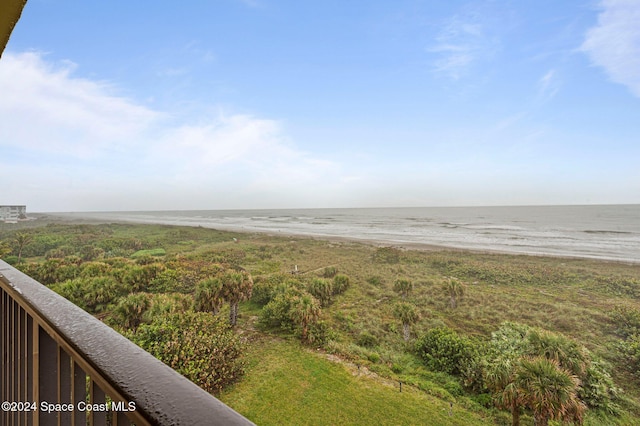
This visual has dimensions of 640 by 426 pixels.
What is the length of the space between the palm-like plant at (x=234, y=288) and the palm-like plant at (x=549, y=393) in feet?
31.2

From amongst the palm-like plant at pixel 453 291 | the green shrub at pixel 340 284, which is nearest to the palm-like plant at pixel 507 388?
the palm-like plant at pixel 453 291

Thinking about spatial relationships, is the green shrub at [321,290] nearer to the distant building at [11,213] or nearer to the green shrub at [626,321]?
the green shrub at [626,321]

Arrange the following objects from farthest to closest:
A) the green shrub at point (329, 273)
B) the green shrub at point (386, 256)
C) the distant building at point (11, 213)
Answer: the distant building at point (11, 213) < the green shrub at point (386, 256) < the green shrub at point (329, 273)

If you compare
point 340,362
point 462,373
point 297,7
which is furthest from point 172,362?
point 297,7

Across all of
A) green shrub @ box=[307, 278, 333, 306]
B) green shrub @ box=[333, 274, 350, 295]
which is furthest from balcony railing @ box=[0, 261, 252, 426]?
green shrub @ box=[333, 274, 350, 295]

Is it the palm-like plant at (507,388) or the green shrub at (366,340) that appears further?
the green shrub at (366,340)

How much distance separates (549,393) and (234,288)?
33.3 feet

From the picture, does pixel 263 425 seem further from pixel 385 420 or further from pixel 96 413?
pixel 96 413

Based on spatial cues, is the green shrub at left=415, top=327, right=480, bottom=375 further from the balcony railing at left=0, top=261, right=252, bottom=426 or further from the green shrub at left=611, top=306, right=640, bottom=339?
the balcony railing at left=0, top=261, right=252, bottom=426

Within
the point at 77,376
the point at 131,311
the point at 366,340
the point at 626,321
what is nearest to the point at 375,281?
the point at 366,340

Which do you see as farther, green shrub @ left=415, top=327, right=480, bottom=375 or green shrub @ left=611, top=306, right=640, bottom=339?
green shrub @ left=611, top=306, right=640, bottom=339

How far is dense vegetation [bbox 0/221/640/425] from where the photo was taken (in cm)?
708

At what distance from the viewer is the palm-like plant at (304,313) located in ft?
35.2

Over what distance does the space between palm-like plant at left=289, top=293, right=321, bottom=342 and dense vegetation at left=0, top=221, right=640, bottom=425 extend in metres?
0.05
